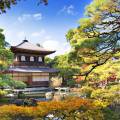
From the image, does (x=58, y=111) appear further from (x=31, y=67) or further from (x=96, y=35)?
(x=31, y=67)

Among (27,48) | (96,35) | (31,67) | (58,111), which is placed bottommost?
(58,111)

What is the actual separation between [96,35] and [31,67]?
77.6ft

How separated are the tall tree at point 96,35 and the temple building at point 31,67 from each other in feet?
67.6

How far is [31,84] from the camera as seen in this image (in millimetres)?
31125

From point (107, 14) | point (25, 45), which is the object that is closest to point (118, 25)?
point (107, 14)

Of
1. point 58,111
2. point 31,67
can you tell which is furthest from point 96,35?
point 31,67

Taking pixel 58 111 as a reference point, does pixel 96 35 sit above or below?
above

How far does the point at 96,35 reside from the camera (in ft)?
31.9

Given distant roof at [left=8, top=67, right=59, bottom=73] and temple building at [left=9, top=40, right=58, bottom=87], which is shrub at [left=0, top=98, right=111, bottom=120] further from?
temple building at [left=9, top=40, right=58, bottom=87]

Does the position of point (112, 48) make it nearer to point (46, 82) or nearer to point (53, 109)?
point (53, 109)

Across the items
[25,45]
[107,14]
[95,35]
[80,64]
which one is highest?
[25,45]

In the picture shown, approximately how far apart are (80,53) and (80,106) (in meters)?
1.84

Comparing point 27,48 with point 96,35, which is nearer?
point 96,35

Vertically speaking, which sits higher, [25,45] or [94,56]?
[25,45]
